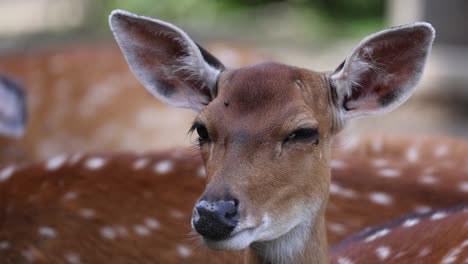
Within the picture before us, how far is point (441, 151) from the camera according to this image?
4.75 metres

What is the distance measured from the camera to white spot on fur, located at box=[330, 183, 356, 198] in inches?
154

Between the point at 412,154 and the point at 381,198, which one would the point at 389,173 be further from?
the point at 412,154

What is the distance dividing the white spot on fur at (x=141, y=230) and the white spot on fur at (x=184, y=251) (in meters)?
0.14

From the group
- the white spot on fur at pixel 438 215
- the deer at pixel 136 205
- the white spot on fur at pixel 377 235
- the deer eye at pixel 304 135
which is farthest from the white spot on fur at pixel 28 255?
the white spot on fur at pixel 438 215

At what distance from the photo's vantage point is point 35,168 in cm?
406

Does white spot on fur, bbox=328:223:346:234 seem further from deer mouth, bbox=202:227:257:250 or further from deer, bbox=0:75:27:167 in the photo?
deer, bbox=0:75:27:167

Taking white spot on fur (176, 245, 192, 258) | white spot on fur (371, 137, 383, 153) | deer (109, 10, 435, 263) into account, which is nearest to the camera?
deer (109, 10, 435, 263)

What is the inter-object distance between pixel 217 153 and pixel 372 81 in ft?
1.95

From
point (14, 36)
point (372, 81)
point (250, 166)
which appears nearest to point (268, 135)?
point (250, 166)

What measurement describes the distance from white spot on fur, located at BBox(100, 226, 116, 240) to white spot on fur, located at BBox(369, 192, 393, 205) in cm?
101

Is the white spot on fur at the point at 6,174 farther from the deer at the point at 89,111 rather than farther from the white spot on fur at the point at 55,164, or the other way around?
the deer at the point at 89,111

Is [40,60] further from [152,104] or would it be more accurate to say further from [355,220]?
[355,220]

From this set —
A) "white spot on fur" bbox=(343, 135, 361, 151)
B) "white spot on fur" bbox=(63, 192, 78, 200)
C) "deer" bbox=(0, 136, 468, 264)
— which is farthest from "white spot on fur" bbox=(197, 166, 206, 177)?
"white spot on fur" bbox=(343, 135, 361, 151)

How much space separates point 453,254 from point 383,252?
0.26 m
